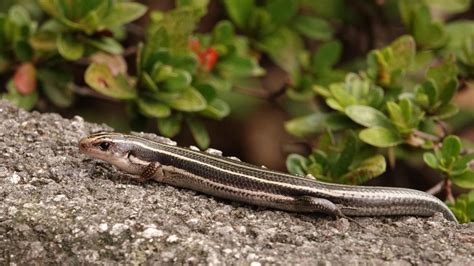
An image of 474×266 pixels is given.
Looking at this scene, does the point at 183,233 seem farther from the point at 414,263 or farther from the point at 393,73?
the point at 393,73

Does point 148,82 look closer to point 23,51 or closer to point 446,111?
point 23,51

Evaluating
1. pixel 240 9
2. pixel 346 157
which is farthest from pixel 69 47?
pixel 346 157

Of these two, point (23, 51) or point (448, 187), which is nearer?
point (448, 187)

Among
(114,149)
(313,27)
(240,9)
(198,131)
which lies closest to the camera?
(114,149)

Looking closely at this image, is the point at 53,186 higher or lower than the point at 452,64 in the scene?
lower

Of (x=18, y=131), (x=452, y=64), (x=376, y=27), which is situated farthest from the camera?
(x=376, y=27)

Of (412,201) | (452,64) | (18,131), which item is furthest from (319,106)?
(18,131)
